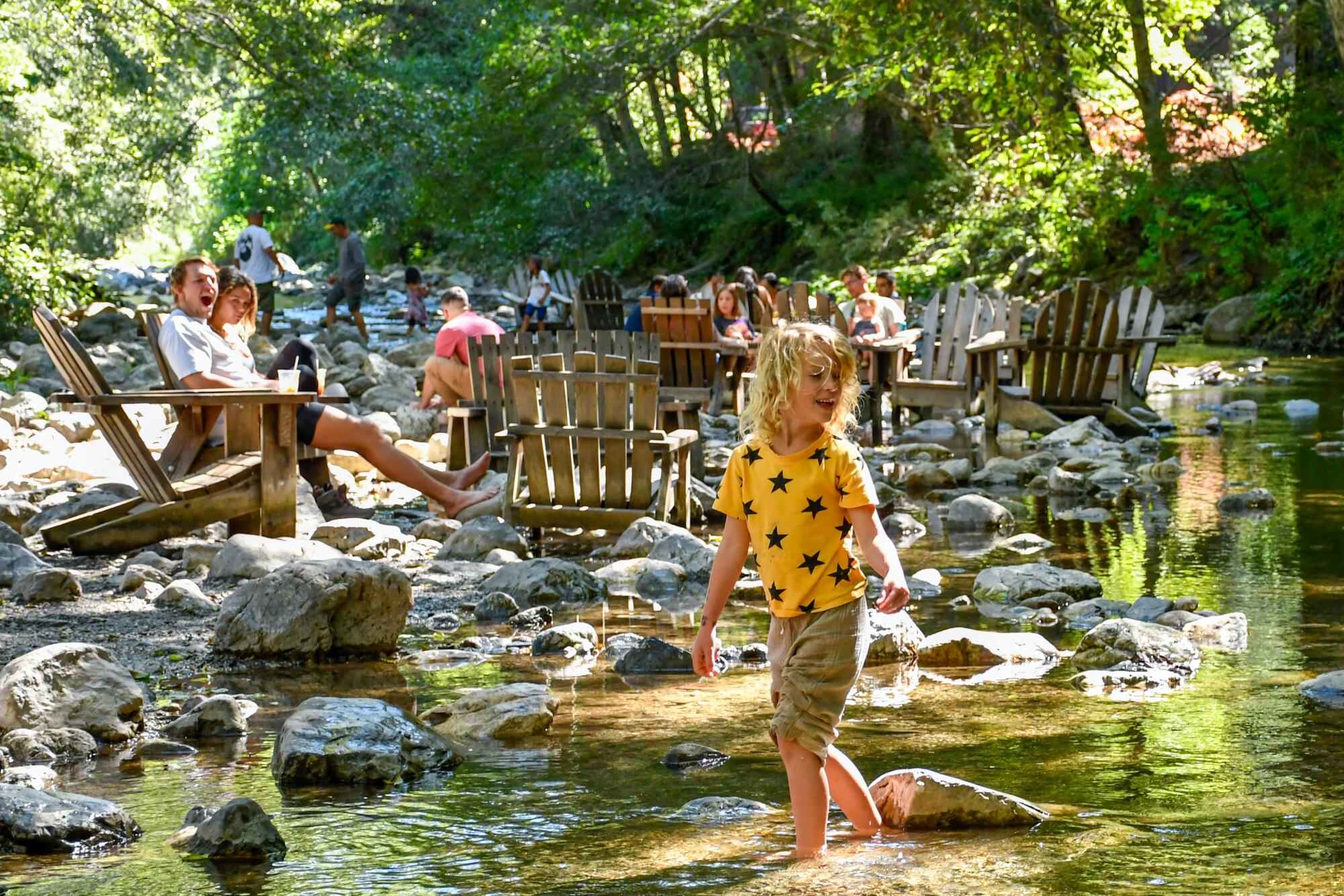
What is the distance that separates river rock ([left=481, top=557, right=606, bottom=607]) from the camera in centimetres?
724

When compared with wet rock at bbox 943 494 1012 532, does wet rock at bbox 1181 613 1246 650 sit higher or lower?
lower

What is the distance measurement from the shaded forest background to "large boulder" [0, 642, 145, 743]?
8.72 m

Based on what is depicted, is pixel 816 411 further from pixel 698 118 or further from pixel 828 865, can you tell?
pixel 698 118

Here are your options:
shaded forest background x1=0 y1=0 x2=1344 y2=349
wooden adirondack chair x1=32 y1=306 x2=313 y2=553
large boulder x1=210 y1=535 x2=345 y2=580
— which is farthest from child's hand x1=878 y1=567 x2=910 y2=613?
shaded forest background x1=0 y1=0 x2=1344 y2=349

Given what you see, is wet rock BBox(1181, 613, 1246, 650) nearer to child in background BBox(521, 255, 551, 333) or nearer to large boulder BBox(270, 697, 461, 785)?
large boulder BBox(270, 697, 461, 785)

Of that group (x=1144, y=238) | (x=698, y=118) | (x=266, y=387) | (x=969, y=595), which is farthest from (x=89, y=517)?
(x=698, y=118)

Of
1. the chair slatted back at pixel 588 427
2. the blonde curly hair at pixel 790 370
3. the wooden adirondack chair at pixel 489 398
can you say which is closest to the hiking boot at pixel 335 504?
the wooden adirondack chair at pixel 489 398

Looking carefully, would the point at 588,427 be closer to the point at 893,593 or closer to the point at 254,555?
the point at 254,555

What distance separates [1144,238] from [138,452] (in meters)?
→ 21.8

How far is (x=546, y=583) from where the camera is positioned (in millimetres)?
7273

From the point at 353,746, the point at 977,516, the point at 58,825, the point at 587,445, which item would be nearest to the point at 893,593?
the point at 353,746

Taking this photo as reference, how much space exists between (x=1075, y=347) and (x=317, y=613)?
9.14 meters

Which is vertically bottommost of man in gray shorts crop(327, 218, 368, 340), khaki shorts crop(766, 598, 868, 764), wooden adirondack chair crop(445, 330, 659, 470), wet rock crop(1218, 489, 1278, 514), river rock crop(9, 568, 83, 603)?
wet rock crop(1218, 489, 1278, 514)

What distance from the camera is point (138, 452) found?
7.83 meters
